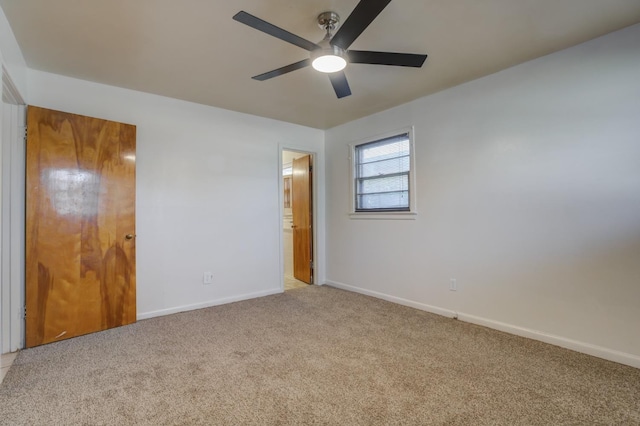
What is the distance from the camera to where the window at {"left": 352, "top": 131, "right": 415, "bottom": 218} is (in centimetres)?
377

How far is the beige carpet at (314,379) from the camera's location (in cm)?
172

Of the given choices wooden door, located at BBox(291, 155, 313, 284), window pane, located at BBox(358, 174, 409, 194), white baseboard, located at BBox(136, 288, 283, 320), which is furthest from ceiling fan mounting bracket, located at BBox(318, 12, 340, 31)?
white baseboard, located at BBox(136, 288, 283, 320)

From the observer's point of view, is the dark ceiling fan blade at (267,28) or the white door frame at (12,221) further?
the white door frame at (12,221)

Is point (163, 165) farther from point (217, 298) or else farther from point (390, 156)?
point (390, 156)

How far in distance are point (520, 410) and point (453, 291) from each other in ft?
5.24

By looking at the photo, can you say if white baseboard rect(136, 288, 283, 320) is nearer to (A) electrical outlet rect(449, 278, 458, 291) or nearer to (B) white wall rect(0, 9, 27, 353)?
(B) white wall rect(0, 9, 27, 353)

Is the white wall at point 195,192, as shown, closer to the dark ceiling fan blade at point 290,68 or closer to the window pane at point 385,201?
the window pane at point 385,201

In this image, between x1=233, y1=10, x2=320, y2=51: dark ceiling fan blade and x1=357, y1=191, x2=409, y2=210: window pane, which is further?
x1=357, y1=191, x2=409, y2=210: window pane

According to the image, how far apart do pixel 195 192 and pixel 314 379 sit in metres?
2.58

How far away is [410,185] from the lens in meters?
3.66

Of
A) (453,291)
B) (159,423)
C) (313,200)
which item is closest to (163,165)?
(313,200)

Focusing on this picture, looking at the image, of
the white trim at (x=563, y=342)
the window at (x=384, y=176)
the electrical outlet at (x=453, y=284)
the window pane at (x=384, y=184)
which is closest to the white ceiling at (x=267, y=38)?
the window at (x=384, y=176)

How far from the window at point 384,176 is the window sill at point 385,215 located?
2cm

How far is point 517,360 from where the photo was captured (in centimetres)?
232
